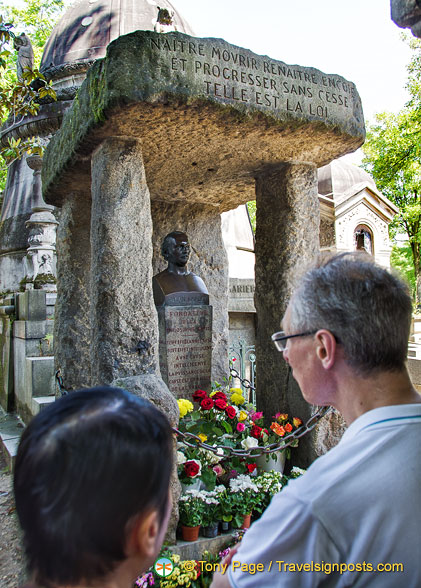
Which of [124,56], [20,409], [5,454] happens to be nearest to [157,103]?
[124,56]

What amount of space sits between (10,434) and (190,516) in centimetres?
349

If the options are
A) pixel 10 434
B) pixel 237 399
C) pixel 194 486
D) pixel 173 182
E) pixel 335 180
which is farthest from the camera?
pixel 335 180

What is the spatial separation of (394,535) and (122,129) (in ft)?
8.45

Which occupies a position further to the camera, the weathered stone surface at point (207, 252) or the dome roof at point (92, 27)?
the dome roof at point (92, 27)

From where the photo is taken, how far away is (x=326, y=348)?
1.26m

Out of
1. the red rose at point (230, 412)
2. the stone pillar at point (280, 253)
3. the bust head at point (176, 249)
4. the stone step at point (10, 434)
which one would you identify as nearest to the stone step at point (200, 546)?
the red rose at point (230, 412)

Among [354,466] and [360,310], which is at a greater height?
[360,310]

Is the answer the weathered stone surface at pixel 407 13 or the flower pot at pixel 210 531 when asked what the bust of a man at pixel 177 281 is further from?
the weathered stone surface at pixel 407 13

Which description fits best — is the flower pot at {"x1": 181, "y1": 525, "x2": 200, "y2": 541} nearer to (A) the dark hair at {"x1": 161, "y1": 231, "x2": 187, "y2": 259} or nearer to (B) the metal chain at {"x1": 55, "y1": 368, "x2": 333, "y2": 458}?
(B) the metal chain at {"x1": 55, "y1": 368, "x2": 333, "y2": 458}

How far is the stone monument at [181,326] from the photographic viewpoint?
414cm

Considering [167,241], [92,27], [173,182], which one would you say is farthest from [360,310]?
[92,27]

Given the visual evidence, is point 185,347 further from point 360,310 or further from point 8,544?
point 360,310

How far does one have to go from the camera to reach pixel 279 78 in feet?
9.84

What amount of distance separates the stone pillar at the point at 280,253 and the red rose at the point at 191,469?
0.96 meters
